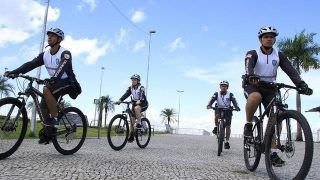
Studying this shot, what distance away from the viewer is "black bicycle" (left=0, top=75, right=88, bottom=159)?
7932 millimetres

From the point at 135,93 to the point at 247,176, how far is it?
6.69 meters

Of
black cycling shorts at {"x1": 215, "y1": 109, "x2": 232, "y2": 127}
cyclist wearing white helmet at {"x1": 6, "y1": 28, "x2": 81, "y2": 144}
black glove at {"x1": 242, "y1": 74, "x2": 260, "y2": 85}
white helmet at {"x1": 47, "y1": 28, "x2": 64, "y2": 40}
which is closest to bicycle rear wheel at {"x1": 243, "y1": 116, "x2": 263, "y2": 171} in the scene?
black glove at {"x1": 242, "y1": 74, "x2": 260, "y2": 85}

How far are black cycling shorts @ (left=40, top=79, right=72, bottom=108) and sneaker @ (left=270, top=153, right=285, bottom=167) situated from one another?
151 inches

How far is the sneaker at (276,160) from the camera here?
21.5 feet

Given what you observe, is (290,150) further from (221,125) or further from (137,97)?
(137,97)

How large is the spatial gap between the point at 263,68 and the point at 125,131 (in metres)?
5.97

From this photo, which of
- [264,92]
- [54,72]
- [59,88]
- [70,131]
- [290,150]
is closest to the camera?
[290,150]

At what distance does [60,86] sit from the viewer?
8680 millimetres

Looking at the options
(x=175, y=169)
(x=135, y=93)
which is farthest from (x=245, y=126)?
(x=135, y=93)

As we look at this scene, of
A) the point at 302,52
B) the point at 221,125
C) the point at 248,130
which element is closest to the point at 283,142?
the point at 248,130

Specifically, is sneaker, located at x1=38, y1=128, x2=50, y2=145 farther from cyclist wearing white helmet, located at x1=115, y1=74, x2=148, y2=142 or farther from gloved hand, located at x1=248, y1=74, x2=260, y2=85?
cyclist wearing white helmet, located at x1=115, y1=74, x2=148, y2=142

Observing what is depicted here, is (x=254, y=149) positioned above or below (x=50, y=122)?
below

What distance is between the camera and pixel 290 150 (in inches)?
251

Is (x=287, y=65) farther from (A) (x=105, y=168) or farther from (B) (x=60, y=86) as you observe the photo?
(B) (x=60, y=86)
